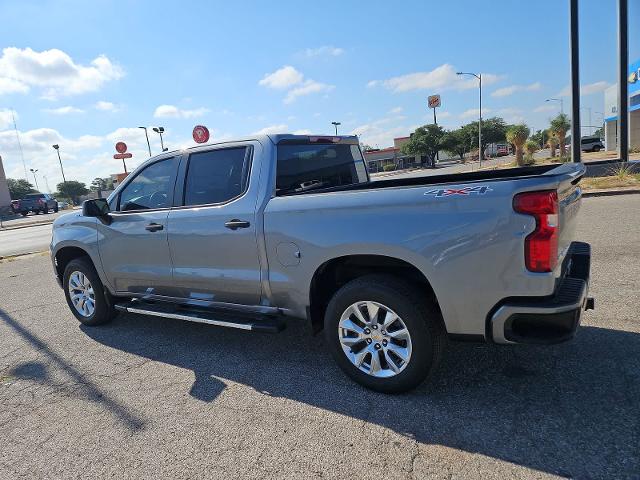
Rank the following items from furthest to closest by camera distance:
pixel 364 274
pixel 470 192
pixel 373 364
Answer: pixel 364 274 < pixel 373 364 < pixel 470 192

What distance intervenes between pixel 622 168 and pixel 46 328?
56.4ft

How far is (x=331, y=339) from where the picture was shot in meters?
3.37

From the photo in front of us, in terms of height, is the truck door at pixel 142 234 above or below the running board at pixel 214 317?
above

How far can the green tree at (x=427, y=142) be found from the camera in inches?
3054

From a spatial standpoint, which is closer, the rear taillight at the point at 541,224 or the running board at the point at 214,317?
the rear taillight at the point at 541,224

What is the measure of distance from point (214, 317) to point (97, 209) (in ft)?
6.27

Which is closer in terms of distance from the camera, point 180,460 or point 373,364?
point 180,460

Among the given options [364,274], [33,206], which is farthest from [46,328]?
[33,206]

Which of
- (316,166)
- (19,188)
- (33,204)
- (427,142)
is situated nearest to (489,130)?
(427,142)

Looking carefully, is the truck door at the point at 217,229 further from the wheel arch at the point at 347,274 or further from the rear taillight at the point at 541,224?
the rear taillight at the point at 541,224

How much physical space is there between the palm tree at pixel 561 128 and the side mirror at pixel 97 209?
31.0 meters

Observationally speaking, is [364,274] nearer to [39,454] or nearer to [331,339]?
[331,339]

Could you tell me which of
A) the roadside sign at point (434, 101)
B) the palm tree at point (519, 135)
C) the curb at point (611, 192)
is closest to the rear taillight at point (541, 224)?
the curb at point (611, 192)

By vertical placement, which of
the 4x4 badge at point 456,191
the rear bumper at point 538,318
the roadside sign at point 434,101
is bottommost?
the rear bumper at point 538,318
